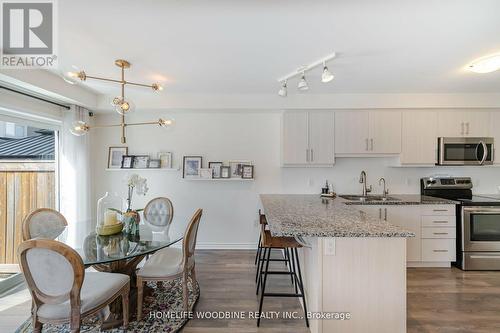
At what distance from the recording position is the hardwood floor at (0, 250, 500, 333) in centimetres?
203

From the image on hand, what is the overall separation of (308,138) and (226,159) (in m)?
1.38

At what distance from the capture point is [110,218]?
222 centimetres

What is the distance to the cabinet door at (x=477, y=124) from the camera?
3465mm

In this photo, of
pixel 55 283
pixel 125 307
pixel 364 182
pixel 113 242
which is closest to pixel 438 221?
pixel 364 182

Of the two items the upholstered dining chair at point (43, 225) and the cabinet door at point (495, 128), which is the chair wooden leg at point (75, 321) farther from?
the cabinet door at point (495, 128)

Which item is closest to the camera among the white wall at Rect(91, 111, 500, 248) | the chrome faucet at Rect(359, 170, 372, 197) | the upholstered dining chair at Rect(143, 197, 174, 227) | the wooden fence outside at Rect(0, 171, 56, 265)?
the wooden fence outside at Rect(0, 171, 56, 265)

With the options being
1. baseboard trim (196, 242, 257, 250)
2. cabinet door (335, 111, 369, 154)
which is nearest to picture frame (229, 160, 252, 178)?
baseboard trim (196, 242, 257, 250)

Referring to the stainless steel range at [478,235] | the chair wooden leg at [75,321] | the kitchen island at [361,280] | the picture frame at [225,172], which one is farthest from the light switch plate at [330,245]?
the stainless steel range at [478,235]

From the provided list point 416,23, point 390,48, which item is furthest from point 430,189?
point 416,23

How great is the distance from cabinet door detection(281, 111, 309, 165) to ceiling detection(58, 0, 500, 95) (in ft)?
2.49

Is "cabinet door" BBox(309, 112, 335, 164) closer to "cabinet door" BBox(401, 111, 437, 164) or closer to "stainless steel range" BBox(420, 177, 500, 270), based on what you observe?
"cabinet door" BBox(401, 111, 437, 164)

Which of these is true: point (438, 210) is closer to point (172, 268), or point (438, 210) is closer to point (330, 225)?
point (330, 225)

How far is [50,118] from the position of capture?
122 inches

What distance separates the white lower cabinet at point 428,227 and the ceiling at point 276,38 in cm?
170
